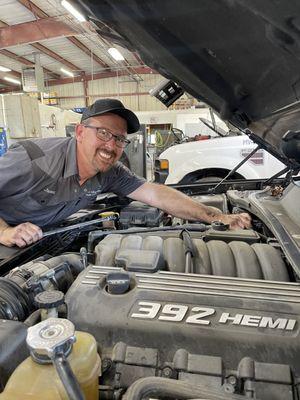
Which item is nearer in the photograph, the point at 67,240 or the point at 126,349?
the point at 126,349

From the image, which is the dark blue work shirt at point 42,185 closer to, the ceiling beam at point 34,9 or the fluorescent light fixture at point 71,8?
the fluorescent light fixture at point 71,8

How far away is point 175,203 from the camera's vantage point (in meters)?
1.86

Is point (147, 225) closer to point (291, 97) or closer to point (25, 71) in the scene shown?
point (291, 97)

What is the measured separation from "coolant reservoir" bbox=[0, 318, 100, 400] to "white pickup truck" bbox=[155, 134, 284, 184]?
2.97 m

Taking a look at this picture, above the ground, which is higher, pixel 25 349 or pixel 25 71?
pixel 25 71

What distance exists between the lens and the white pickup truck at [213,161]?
3.55 m

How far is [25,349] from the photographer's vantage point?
2.07 feet

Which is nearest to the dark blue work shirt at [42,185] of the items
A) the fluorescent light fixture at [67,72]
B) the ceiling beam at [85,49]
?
the ceiling beam at [85,49]

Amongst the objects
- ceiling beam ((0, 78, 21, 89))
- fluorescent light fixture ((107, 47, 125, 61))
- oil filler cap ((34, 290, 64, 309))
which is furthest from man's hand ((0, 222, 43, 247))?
ceiling beam ((0, 78, 21, 89))

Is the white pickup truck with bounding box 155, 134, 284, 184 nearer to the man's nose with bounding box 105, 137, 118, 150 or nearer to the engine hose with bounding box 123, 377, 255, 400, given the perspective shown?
the man's nose with bounding box 105, 137, 118, 150

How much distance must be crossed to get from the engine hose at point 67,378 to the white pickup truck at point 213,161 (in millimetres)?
3043

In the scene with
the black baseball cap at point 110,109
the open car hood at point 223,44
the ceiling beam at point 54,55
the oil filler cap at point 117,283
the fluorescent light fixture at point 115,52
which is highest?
the ceiling beam at point 54,55

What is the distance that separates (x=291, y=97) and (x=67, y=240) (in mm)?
1189

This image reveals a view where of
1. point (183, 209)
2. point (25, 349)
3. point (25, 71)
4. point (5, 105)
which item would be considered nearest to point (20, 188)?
point (183, 209)
